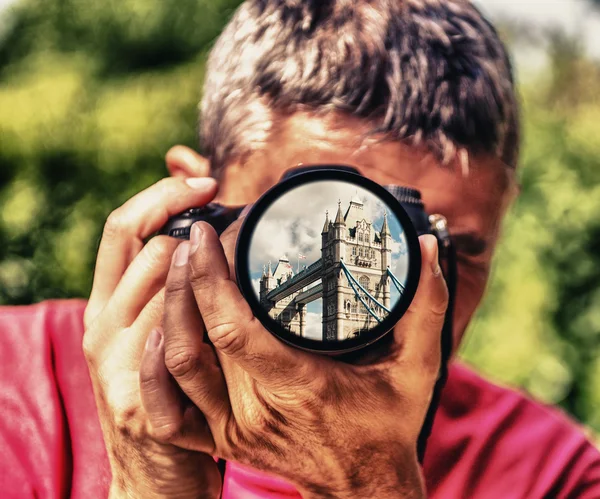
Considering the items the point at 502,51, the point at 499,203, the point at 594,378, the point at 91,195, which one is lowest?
the point at 594,378

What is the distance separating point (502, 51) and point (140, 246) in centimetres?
47

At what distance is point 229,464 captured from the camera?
2.77 feet

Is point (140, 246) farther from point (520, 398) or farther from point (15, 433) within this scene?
point (520, 398)

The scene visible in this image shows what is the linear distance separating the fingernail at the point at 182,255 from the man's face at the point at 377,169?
16 centimetres

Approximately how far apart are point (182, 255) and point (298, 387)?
0.47ft

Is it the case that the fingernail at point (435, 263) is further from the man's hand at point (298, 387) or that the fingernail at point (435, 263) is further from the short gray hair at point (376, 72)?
the short gray hair at point (376, 72)

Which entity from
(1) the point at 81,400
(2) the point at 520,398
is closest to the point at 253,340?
(1) the point at 81,400

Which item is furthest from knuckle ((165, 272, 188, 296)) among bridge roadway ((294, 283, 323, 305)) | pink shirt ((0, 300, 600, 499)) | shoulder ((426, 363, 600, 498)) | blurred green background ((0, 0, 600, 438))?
blurred green background ((0, 0, 600, 438))

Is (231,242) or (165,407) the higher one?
(231,242)

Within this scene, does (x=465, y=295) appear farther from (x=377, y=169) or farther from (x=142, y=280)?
(x=142, y=280)

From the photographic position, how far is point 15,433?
2.82 feet

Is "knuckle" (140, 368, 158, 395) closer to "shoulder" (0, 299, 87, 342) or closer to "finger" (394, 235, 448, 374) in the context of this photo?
"finger" (394, 235, 448, 374)

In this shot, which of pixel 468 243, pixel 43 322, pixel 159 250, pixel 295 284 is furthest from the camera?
pixel 43 322

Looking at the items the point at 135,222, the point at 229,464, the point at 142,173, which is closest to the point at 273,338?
the point at 135,222
